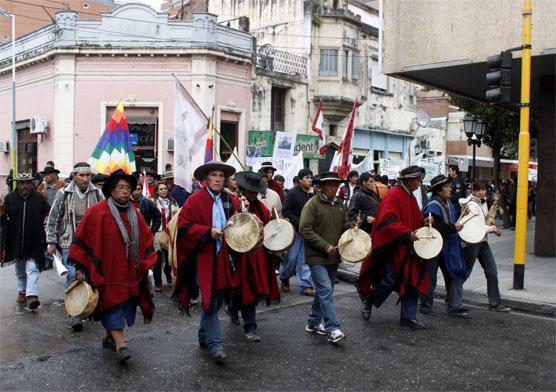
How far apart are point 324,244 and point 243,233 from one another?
3.39 ft

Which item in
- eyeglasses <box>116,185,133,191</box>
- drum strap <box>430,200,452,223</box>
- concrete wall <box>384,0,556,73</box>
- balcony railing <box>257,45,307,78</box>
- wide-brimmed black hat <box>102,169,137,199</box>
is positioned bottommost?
drum strap <box>430,200,452,223</box>

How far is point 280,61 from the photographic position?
25.3 metres

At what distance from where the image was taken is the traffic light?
30.5 feet

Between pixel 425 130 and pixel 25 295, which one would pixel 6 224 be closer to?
pixel 25 295

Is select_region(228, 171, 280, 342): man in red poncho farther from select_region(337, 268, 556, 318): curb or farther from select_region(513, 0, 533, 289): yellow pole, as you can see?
select_region(513, 0, 533, 289): yellow pole

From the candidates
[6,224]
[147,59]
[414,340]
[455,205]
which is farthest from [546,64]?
Answer: [147,59]

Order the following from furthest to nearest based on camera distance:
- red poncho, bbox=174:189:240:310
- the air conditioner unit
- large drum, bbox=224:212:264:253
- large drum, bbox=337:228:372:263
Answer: the air conditioner unit < large drum, bbox=337:228:372:263 < large drum, bbox=224:212:264:253 < red poncho, bbox=174:189:240:310

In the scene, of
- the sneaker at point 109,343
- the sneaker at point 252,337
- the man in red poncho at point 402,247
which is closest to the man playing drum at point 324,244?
the man in red poncho at point 402,247

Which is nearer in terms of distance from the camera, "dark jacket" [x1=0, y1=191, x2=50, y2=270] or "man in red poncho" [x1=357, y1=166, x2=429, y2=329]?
"man in red poncho" [x1=357, y1=166, x2=429, y2=329]

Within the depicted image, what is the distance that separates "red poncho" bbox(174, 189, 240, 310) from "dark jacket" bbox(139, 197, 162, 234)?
3.14 metres

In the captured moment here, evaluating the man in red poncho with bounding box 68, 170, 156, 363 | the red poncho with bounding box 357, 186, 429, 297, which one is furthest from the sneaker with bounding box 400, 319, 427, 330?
the man in red poncho with bounding box 68, 170, 156, 363

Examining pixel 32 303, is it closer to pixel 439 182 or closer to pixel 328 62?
pixel 439 182

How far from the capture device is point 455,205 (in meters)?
8.10

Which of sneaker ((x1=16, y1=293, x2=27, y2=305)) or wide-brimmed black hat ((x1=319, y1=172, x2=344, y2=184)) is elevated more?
wide-brimmed black hat ((x1=319, y1=172, x2=344, y2=184))
